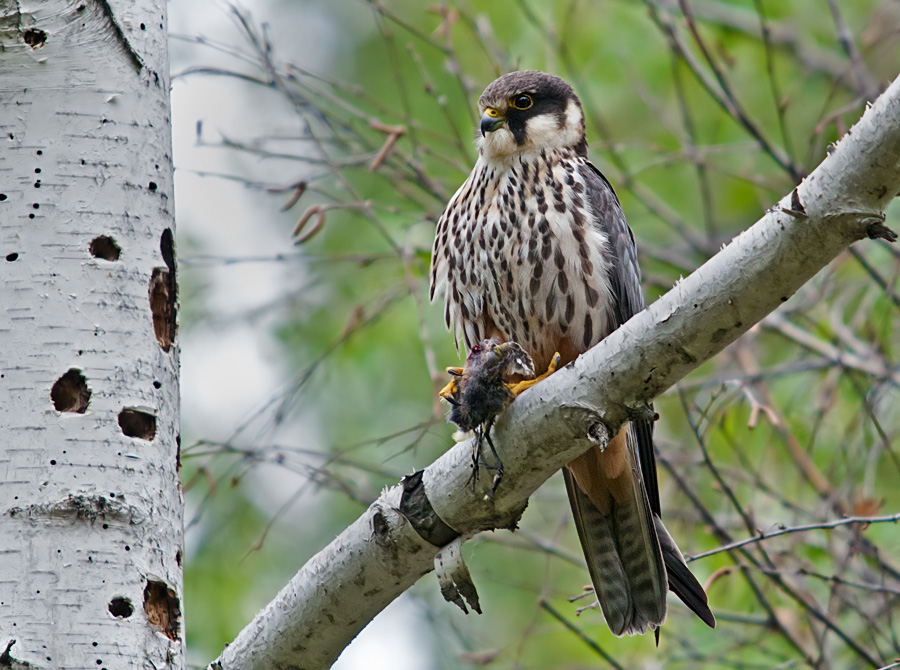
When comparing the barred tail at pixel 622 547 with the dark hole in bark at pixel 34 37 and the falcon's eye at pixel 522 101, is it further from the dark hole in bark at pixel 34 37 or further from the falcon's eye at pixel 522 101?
the dark hole in bark at pixel 34 37

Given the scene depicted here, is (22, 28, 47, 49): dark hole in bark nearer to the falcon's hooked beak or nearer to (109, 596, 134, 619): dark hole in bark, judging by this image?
(109, 596, 134, 619): dark hole in bark

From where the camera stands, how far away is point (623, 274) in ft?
9.32

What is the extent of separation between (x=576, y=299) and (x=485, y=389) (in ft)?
2.55

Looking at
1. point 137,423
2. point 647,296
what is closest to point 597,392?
point 137,423

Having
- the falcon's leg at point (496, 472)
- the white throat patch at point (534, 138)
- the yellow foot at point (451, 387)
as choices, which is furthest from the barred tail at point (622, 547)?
the white throat patch at point (534, 138)

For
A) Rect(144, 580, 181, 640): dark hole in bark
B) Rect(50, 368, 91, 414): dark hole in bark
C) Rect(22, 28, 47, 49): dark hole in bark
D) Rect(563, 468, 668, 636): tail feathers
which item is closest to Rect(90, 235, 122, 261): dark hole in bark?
Rect(50, 368, 91, 414): dark hole in bark

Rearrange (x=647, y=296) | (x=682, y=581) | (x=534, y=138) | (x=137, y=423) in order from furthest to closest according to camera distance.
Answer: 1. (x=647, y=296)
2. (x=534, y=138)
3. (x=682, y=581)
4. (x=137, y=423)

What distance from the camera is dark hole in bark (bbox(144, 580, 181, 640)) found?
1.81m

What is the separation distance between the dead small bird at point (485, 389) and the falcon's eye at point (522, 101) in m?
1.15

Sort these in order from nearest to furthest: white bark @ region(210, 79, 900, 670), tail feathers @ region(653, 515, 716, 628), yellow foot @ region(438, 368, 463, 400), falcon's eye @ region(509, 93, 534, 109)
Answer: white bark @ region(210, 79, 900, 670) → yellow foot @ region(438, 368, 463, 400) → tail feathers @ region(653, 515, 716, 628) → falcon's eye @ region(509, 93, 534, 109)

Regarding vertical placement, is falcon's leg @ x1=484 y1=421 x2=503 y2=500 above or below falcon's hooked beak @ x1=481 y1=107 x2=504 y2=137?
below

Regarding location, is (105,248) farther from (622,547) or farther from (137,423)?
(622,547)

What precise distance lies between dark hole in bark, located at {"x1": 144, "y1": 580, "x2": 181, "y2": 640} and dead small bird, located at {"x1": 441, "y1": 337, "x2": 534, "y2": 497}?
61cm

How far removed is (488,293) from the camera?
286cm
